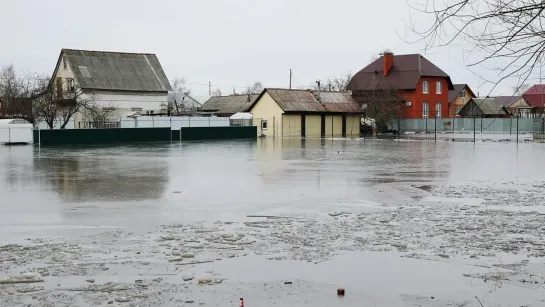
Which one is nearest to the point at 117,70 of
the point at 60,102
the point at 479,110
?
the point at 60,102

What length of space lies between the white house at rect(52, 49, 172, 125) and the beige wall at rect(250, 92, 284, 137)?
1145 cm

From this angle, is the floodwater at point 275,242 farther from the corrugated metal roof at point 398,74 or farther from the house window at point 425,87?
the house window at point 425,87

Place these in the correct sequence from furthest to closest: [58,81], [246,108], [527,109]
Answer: [527,109], [246,108], [58,81]

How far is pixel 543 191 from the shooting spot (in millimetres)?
16234

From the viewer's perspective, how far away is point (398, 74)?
87.8 meters

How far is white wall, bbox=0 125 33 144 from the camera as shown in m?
48.3

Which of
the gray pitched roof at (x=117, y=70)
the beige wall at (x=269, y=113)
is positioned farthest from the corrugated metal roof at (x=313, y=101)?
the gray pitched roof at (x=117, y=70)

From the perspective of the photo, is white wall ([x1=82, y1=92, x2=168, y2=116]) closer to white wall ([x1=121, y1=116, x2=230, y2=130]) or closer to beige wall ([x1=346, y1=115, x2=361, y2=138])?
white wall ([x1=121, y1=116, x2=230, y2=130])

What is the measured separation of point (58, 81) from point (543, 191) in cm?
6001

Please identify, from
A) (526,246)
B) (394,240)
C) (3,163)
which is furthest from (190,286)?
(3,163)

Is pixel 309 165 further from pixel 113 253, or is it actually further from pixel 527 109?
pixel 527 109

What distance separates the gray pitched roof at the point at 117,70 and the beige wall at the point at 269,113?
11.4 metres

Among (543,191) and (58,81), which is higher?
(58,81)

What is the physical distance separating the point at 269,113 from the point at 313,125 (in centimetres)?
519
